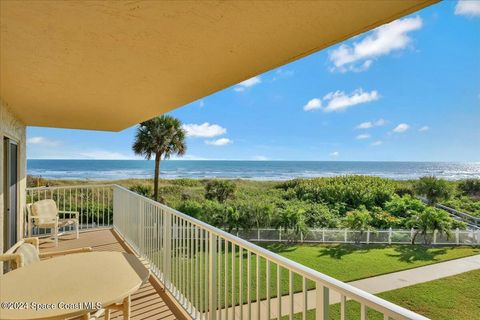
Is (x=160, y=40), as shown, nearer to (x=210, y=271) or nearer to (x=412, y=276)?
(x=210, y=271)

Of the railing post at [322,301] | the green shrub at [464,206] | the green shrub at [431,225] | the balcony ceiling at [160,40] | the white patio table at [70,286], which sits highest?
the balcony ceiling at [160,40]

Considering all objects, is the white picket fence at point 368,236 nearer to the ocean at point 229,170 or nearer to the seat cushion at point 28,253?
the seat cushion at point 28,253

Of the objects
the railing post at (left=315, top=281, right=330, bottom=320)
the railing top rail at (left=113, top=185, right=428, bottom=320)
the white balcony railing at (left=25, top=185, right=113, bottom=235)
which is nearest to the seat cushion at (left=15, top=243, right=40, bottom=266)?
the railing top rail at (left=113, top=185, right=428, bottom=320)

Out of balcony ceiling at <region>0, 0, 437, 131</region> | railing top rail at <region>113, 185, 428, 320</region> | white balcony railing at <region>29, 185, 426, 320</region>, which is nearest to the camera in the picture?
railing top rail at <region>113, 185, 428, 320</region>

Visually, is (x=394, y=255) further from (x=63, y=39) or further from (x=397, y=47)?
(x=397, y=47)

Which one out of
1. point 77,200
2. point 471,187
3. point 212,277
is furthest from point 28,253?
point 471,187

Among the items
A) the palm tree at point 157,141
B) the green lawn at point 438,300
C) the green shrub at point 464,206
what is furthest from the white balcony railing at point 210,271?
the green shrub at point 464,206

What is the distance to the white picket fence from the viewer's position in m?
12.9

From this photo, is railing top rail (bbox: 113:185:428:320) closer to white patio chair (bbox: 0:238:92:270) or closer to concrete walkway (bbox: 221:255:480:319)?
white patio chair (bbox: 0:238:92:270)

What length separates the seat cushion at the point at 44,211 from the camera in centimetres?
538

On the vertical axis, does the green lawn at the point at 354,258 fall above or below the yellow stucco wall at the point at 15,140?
below

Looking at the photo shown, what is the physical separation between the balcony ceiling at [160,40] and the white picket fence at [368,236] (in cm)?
1086

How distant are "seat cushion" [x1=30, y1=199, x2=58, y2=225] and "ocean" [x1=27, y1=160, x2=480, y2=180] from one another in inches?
1411

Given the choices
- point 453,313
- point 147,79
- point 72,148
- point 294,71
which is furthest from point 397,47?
point 72,148
